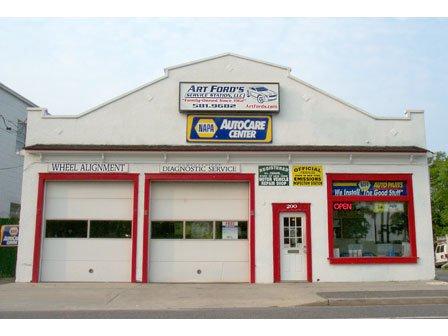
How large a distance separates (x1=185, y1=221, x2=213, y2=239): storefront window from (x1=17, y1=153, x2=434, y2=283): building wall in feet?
5.08

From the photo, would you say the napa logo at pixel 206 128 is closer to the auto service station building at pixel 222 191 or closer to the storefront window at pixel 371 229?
the auto service station building at pixel 222 191

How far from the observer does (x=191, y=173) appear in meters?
16.4

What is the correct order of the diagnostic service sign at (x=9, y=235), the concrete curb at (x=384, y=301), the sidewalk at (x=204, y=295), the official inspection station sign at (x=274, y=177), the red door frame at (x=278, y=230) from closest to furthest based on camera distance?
the sidewalk at (x=204, y=295)
the concrete curb at (x=384, y=301)
the red door frame at (x=278, y=230)
the official inspection station sign at (x=274, y=177)
the diagnostic service sign at (x=9, y=235)

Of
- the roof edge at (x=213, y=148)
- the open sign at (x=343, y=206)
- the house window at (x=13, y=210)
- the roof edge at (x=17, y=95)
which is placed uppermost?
the roof edge at (x=17, y=95)

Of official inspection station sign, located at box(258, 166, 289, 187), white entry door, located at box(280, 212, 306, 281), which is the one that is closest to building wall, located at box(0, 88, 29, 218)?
official inspection station sign, located at box(258, 166, 289, 187)

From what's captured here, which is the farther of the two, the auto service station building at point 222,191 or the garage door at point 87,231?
the garage door at point 87,231

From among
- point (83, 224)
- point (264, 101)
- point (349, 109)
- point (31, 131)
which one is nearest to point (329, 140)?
point (349, 109)

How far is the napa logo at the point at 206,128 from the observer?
16.8 meters

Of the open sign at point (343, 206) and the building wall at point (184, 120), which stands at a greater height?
the building wall at point (184, 120)

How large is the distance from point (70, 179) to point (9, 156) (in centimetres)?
999

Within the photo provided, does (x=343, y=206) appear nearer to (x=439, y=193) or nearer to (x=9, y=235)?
(x=9, y=235)

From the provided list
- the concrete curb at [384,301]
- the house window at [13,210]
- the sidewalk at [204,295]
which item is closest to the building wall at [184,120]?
the sidewalk at [204,295]

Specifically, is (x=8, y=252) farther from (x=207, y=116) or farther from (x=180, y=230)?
(x=207, y=116)

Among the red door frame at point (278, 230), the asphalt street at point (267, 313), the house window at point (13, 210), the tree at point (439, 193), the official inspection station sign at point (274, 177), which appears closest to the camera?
the asphalt street at point (267, 313)
